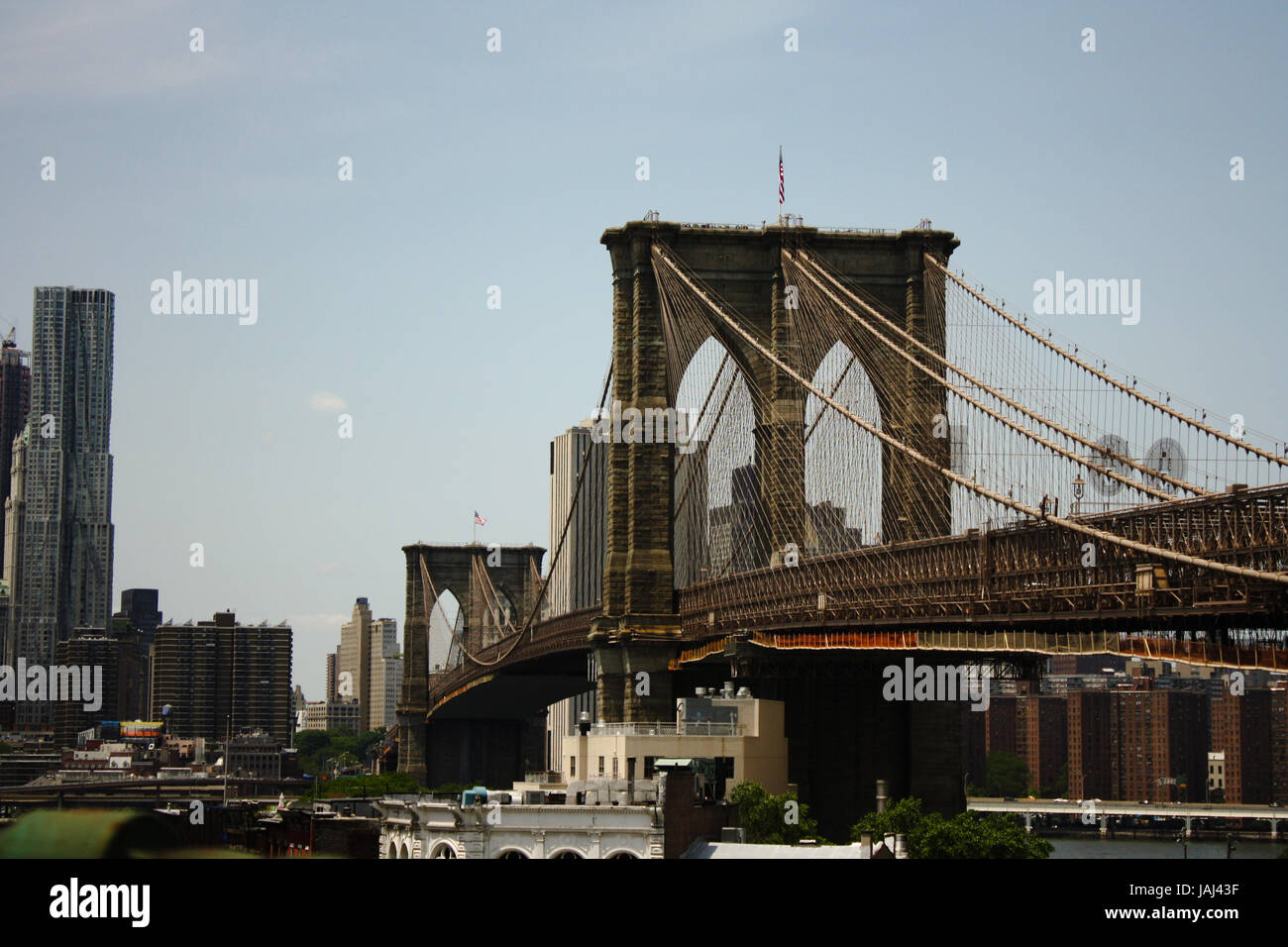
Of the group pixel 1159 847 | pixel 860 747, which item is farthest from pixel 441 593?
pixel 860 747

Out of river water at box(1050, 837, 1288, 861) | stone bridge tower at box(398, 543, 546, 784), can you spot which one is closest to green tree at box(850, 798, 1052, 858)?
river water at box(1050, 837, 1288, 861)

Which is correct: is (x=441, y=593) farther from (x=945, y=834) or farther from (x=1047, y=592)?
(x=1047, y=592)

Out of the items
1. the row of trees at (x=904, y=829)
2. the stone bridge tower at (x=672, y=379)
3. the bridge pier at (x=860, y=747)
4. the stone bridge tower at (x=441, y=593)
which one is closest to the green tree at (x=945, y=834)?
the row of trees at (x=904, y=829)

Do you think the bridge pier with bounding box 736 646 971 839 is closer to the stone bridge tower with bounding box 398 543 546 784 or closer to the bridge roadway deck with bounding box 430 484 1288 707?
the bridge roadway deck with bounding box 430 484 1288 707

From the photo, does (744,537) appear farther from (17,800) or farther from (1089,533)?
(17,800)

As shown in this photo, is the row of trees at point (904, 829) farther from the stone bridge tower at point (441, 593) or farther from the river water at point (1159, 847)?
the stone bridge tower at point (441, 593)

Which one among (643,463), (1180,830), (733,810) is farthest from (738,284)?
(1180,830)
